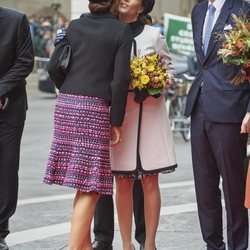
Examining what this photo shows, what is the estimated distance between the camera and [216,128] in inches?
261

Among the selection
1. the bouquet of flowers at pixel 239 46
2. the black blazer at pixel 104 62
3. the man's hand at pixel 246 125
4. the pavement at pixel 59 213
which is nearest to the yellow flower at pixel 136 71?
the black blazer at pixel 104 62

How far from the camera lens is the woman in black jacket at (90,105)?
661 centimetres

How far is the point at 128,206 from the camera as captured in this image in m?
7.23

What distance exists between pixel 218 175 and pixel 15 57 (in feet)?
6.04

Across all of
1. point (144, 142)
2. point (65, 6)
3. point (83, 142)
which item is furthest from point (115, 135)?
point (65, 6)

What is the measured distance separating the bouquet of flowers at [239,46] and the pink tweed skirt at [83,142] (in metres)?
0.98

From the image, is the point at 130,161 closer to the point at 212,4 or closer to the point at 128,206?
the point at 128,206

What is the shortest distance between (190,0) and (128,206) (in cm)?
4091

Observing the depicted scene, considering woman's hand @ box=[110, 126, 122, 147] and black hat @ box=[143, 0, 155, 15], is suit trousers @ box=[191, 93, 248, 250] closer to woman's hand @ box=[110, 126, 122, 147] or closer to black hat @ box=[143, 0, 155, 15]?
woman's hand @ box=[110, 126, 122, 147]

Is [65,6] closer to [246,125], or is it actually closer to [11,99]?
[11,99]

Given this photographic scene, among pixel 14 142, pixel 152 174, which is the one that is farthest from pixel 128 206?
pixel 14 142

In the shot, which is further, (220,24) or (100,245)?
(100,245)

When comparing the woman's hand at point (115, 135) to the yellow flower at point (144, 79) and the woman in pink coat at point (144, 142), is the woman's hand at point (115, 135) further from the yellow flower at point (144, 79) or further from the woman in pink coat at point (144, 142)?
the yellow flower at point (144, 79)

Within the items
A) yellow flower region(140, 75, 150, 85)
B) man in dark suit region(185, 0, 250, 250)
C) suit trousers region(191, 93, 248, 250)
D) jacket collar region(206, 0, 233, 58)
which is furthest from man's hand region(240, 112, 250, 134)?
yellow flower region(140, 75, 150, 85)
